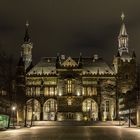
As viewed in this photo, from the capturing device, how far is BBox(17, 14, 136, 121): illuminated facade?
134 meters

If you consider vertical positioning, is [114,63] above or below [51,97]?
above

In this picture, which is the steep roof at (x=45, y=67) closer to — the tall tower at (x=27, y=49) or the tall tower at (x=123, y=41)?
the tall tower at (x=27, y=49)

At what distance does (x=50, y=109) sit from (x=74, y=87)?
10.2 m

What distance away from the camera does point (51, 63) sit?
14375 centimetres

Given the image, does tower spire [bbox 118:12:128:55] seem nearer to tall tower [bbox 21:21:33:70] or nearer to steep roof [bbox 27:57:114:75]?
steep roof [bbox 27:57:114:75]

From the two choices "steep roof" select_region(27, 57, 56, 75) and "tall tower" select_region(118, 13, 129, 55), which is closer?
"steep roof" select_region(27, 57, 56, 75)

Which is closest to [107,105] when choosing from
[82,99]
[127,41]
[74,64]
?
[82,99]

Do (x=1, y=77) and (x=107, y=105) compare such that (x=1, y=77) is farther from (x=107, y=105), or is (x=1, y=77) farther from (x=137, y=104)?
(x=107, y=105)

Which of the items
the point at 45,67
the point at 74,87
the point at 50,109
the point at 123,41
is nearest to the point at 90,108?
the point at 74,87

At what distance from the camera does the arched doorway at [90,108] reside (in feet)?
440

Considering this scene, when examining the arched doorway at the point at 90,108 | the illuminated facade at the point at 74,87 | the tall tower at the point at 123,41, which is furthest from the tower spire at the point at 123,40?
the arched doorway at the point at 90,108

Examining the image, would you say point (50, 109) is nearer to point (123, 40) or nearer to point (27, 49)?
point (27, 49)

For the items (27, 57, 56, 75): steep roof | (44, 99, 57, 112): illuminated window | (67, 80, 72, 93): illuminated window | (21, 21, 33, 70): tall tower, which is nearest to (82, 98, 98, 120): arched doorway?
(67, 80, 72, 93): illuminated window

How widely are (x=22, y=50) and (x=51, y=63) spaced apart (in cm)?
1645
